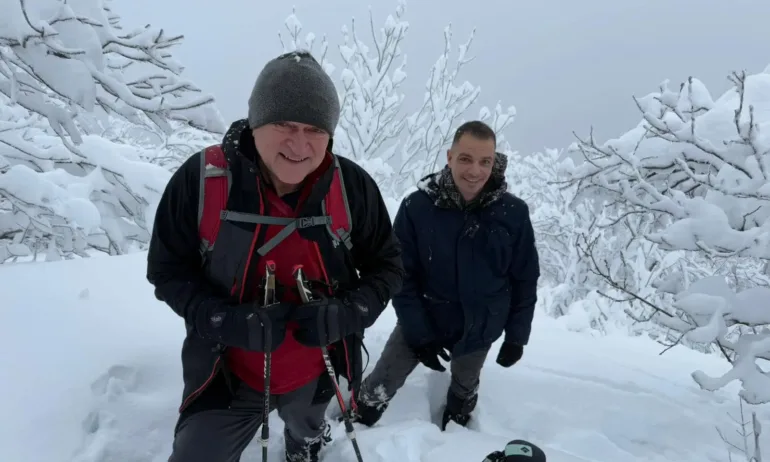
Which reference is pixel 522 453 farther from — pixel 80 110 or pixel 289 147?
pixel 80 110

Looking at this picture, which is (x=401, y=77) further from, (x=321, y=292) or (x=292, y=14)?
(x=321, y=292)

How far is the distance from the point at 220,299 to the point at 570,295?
436 inches

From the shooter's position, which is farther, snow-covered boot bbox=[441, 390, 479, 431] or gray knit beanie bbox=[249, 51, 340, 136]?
snow-covered boot bbox=[441, 390, 479, 431]

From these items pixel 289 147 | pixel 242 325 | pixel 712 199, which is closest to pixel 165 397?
pixel 242 325

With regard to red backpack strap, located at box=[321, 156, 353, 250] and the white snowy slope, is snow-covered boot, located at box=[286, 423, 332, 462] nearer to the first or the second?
the white snowy slope

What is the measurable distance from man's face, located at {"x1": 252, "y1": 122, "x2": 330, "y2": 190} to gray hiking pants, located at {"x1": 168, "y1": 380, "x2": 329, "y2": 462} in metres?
0.86

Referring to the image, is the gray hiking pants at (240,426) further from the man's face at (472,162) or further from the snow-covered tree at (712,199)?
the snow-covered tree at (712,199)

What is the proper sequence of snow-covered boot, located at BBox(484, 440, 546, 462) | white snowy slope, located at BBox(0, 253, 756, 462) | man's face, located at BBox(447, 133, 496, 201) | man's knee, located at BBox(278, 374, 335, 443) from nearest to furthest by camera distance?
snow-covered boot, located at BBox(484, 440, 546, 462) → man's knee, located at BBox(278, 374, 335, 443) → white snowy slope, located at BBox(0, 253, 756, 462) → man's face, located at BBox(447, 133, 496, 201)

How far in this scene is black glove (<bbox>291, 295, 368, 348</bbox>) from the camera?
1478mm

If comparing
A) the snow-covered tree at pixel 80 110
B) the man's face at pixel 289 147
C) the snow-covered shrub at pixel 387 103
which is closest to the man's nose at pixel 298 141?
the man's face at pixel 289 147


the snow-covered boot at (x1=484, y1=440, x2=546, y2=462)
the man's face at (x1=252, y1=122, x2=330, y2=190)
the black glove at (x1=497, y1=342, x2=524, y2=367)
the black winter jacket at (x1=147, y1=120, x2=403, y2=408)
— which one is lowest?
the black glove at (x1=497, y1=342, x2=524, y2=367)

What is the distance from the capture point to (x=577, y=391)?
2.93 meters

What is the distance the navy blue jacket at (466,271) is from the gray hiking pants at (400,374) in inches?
3.0

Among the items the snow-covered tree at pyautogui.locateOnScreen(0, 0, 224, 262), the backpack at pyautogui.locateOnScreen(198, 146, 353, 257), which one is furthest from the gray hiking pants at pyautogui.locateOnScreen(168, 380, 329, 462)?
the snow-covered tree at pyautogui.locateOnScreen(0, 0, 224, 262)
